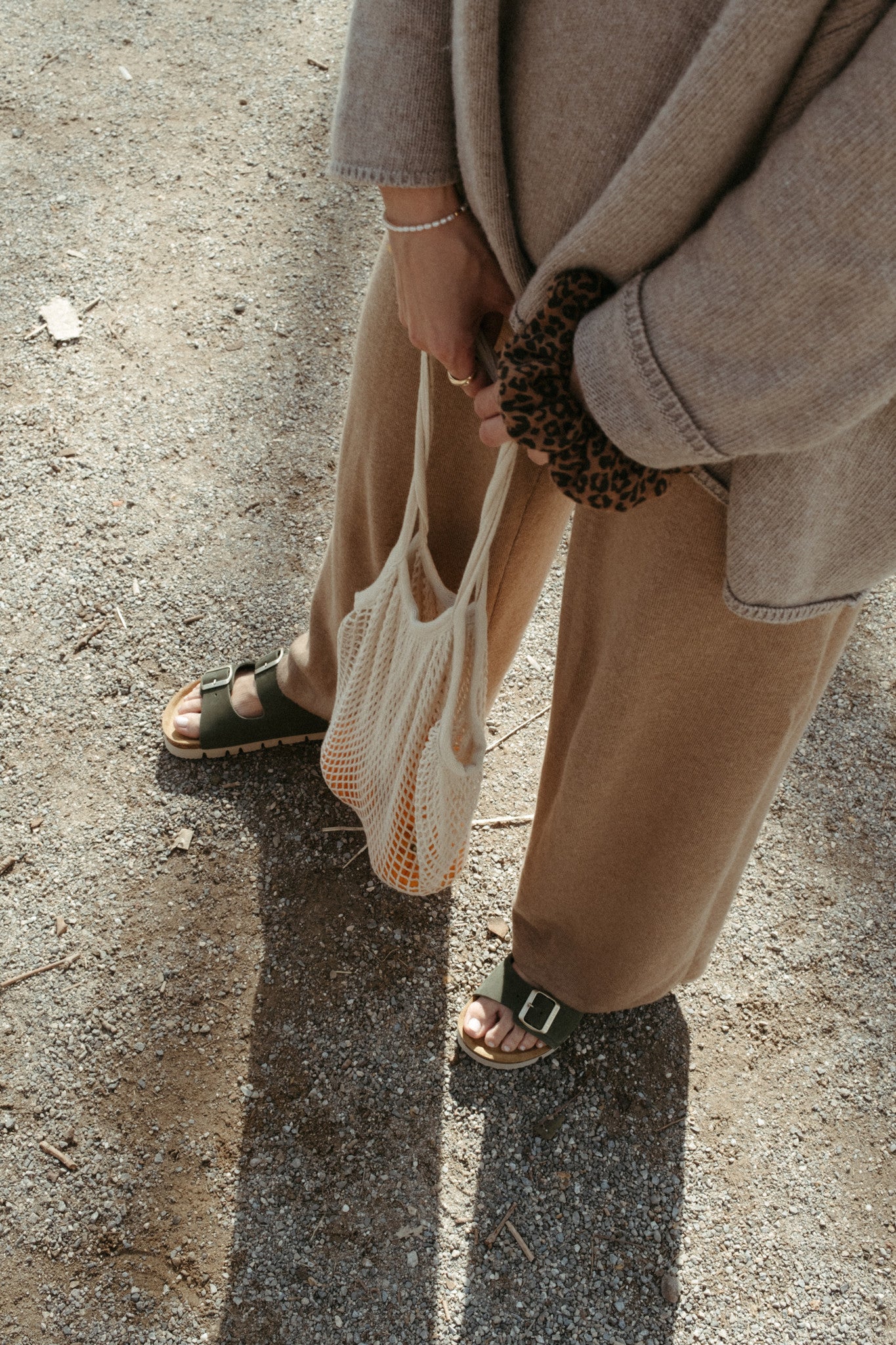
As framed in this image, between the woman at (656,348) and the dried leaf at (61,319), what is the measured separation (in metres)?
1.30

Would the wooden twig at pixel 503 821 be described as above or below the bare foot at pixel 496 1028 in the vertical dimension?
above

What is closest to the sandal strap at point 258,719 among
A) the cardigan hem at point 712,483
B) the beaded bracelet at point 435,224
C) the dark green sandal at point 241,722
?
the dark green sandal at point 241,722

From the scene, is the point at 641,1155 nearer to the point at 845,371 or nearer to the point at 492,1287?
the point at 492,1287

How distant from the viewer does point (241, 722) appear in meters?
1.57

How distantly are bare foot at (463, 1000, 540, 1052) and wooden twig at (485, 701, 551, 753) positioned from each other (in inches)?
19.1

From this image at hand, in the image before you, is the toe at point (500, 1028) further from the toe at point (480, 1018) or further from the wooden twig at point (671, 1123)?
the wooden twig at point (671, 1123)

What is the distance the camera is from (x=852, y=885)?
1.60 meters

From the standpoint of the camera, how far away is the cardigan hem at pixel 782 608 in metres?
0.72

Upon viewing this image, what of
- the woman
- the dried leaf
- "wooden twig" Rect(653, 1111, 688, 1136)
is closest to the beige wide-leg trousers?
the woman

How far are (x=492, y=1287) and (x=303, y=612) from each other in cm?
114

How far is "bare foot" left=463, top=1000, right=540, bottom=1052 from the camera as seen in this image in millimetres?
1339

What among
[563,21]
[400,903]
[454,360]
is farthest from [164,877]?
[563,21]

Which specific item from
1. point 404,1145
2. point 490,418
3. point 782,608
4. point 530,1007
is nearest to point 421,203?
point 490,418

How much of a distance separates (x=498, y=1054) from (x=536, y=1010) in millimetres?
83
